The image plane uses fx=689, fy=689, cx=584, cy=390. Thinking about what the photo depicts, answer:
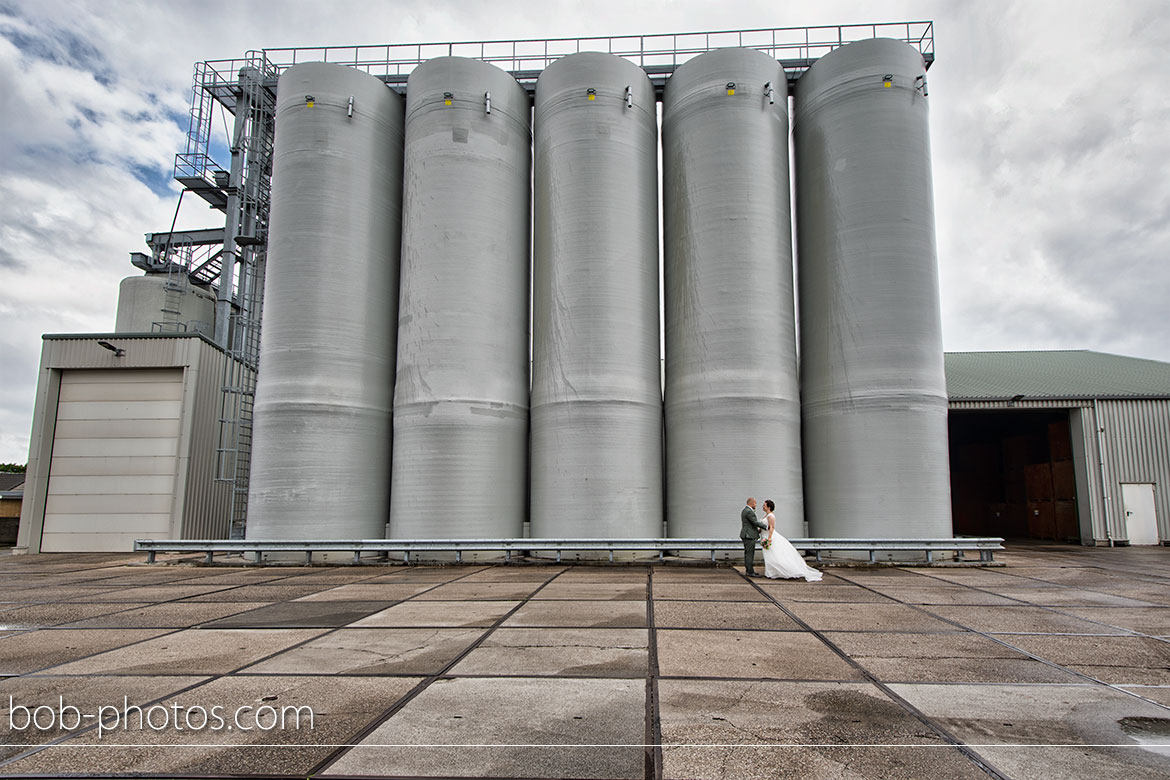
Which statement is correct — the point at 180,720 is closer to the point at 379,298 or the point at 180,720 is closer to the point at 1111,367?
the point at 379,298

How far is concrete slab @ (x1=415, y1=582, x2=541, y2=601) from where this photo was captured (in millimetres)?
10109

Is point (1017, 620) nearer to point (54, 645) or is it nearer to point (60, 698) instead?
point (60, 698)

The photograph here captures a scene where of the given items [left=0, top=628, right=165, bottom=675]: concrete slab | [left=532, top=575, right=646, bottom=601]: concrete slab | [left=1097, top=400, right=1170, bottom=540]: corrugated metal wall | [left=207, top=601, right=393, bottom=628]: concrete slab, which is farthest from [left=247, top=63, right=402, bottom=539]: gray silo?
[left=1097, top=400, right=1170, bottom=540]: corrugated metal wall

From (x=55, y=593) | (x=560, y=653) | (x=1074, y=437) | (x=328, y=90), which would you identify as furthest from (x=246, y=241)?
(x=1074, y=437)

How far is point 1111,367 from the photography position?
27562 mm

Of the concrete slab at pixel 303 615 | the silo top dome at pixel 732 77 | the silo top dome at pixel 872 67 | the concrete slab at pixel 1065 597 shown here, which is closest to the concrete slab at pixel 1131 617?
the concrete slab at pixel 1065 597

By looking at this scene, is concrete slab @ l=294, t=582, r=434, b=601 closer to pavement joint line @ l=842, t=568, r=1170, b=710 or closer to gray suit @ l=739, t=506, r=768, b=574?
gray suit @ l=739, t=506, r=768, b=574

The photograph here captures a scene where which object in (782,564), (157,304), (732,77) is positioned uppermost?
(732,77)

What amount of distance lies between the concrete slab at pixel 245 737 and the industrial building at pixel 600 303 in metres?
11.2

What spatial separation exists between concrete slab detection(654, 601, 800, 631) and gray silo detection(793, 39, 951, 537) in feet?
26.5

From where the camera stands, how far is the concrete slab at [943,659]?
559 centimetres

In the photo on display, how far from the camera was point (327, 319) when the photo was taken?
56.8 feet

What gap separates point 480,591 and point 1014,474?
90.1 ft

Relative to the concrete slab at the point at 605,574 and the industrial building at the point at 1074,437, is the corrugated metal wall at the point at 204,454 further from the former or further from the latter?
the industrial building at the point at 1074,437
